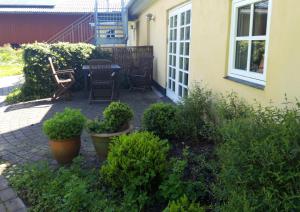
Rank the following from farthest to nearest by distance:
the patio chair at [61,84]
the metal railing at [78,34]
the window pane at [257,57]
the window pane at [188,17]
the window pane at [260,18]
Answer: the metal railing at [78,34]
the patio chair at [61,84]
the window pane at [188,17]
the window pane at [257,57]
the window pane at [260,18]

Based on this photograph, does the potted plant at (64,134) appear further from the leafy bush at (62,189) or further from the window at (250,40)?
the window at (250,40)

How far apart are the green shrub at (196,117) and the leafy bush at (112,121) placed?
751 mm

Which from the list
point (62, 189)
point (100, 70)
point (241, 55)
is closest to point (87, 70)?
point (100, 70)

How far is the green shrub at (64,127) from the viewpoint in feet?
11.5

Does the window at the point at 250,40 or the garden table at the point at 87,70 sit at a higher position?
the window at the point at 250,40

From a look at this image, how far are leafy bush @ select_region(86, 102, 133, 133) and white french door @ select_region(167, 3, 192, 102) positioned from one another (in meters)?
1.90

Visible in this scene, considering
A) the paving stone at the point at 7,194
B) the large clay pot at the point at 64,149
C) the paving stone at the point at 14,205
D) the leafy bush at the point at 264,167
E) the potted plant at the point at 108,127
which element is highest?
the leafy bush at the point at 264,167

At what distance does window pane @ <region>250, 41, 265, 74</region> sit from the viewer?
3298mm

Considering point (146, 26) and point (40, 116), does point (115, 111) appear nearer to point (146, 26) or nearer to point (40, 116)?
point (40, 116)

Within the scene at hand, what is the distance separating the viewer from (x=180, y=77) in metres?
6.54

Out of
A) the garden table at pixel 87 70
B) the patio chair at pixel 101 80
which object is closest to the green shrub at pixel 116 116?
the patio chair at pixel 101 80

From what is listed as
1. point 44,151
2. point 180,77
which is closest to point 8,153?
point 44,151

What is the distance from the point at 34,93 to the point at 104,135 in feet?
16.8

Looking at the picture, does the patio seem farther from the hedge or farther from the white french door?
the white french door
